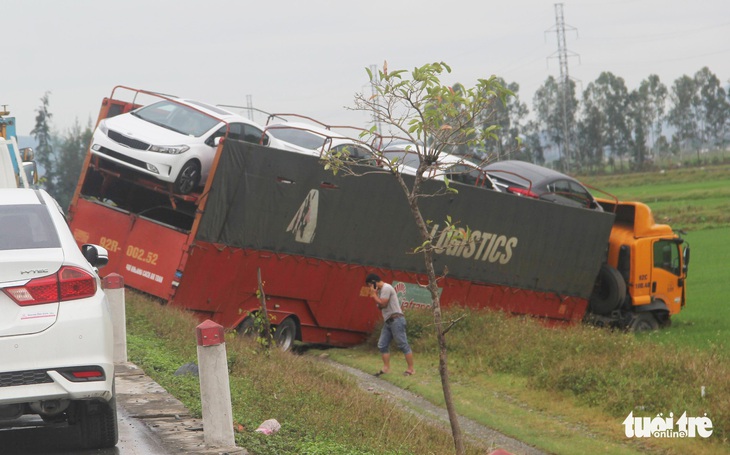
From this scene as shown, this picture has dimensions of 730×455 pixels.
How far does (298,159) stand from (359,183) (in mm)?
1423

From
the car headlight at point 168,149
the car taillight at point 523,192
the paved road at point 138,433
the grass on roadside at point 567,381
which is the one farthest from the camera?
the car taillight at point 523,192

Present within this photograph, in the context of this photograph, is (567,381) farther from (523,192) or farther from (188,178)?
(523,192)

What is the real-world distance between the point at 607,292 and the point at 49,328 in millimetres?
18414

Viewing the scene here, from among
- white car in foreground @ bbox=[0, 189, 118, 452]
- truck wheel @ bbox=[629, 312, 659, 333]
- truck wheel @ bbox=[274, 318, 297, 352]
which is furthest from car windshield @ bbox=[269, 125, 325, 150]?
white car in foreground @ bbox=[0, 189, 118, 452]

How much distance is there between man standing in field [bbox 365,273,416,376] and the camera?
54.6 feet

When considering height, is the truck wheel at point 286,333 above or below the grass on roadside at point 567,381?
above

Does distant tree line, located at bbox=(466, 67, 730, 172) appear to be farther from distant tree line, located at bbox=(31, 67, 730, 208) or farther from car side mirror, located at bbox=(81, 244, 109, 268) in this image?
car side mirror, located at bbox=(81, 244, 109, 268)

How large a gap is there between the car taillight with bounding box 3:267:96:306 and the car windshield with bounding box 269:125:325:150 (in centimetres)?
1219

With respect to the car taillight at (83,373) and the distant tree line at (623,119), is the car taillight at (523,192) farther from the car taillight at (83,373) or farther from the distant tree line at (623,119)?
the distant tree line at (623,119)

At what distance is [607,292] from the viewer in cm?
2306

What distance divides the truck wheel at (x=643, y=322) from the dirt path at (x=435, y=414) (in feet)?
27.4

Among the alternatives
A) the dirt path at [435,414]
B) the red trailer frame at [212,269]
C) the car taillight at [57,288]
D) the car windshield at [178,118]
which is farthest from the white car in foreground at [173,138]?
the car taillight at [57,288]

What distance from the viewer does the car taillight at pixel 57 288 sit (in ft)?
20.7

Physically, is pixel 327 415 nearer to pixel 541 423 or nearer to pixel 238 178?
pixel 541 423
